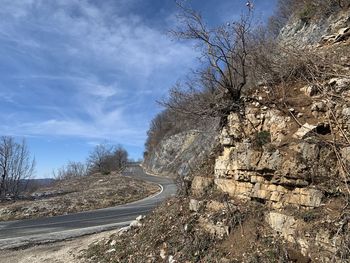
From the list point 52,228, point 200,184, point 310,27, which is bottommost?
point 52,228

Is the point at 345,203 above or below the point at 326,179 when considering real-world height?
below

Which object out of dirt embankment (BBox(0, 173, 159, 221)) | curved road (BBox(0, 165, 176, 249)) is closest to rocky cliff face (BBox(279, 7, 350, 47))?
curved road (BBox(0, 165, 176, 249))

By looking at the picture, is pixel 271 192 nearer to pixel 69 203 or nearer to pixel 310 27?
pixel 310 27

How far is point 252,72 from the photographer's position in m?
9.30

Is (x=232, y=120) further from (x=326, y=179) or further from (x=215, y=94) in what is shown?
(x=326, y=179)

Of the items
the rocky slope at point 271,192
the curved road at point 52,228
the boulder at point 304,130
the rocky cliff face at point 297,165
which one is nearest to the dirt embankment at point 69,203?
the curved road at point 52,228

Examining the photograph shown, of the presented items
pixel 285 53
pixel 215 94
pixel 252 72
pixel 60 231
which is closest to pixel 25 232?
pixel 60 231

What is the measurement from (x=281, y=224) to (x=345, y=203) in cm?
115

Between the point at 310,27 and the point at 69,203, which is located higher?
the point at 310,27

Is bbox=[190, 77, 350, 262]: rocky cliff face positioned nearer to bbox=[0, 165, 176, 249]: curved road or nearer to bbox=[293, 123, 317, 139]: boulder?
bbox=[293, 123, 317, 139]: boulder

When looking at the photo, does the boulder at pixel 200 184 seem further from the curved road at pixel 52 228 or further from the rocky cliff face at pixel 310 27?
the rocky cliff face at pixel 310 27

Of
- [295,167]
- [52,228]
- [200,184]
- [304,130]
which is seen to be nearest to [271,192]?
[295,167]

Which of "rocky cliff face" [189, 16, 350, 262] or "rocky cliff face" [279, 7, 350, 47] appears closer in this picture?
"rocky cliff face" [189, 16, 350, 262]

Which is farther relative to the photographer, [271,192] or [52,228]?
[52,228]
